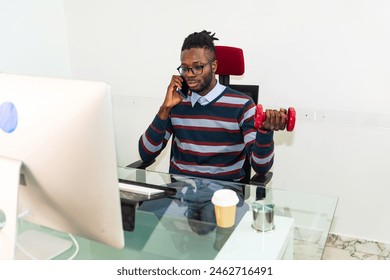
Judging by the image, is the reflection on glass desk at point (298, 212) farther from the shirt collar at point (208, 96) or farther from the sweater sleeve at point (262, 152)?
the shirt collar at point (208, 96)

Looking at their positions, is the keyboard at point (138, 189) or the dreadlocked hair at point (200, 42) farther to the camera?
the dreadlocked hair at point (200, 42)

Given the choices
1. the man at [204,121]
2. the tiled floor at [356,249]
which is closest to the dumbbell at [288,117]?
the man at [204,121]

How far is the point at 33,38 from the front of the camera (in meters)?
2.46

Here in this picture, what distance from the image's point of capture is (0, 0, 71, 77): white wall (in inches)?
90.1

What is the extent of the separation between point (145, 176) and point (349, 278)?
90cm

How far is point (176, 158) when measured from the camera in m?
1.88

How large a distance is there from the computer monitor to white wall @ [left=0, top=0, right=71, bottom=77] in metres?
1.67

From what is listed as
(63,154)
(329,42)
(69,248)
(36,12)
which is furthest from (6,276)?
(36,12)

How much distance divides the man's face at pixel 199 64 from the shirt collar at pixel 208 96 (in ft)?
0.10

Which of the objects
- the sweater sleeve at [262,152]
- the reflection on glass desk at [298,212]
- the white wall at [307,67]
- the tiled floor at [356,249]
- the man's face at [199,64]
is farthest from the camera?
the tiled floor at [356,249]

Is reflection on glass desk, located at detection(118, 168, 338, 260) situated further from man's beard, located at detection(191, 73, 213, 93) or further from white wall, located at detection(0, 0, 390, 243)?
white wall, located at detection(0, 0, 390, 243)

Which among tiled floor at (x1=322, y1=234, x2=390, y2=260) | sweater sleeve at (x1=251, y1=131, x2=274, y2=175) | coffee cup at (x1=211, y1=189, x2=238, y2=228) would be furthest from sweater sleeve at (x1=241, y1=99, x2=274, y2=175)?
tiled floor at (x1=322, y1=234, x2=390, y2=260)

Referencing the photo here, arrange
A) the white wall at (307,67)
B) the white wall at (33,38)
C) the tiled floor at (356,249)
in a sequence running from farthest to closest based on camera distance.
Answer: the white wall at (33,38), the tiled floor at (356,249), the white wall at (307,67)

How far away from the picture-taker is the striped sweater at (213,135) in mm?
1756
